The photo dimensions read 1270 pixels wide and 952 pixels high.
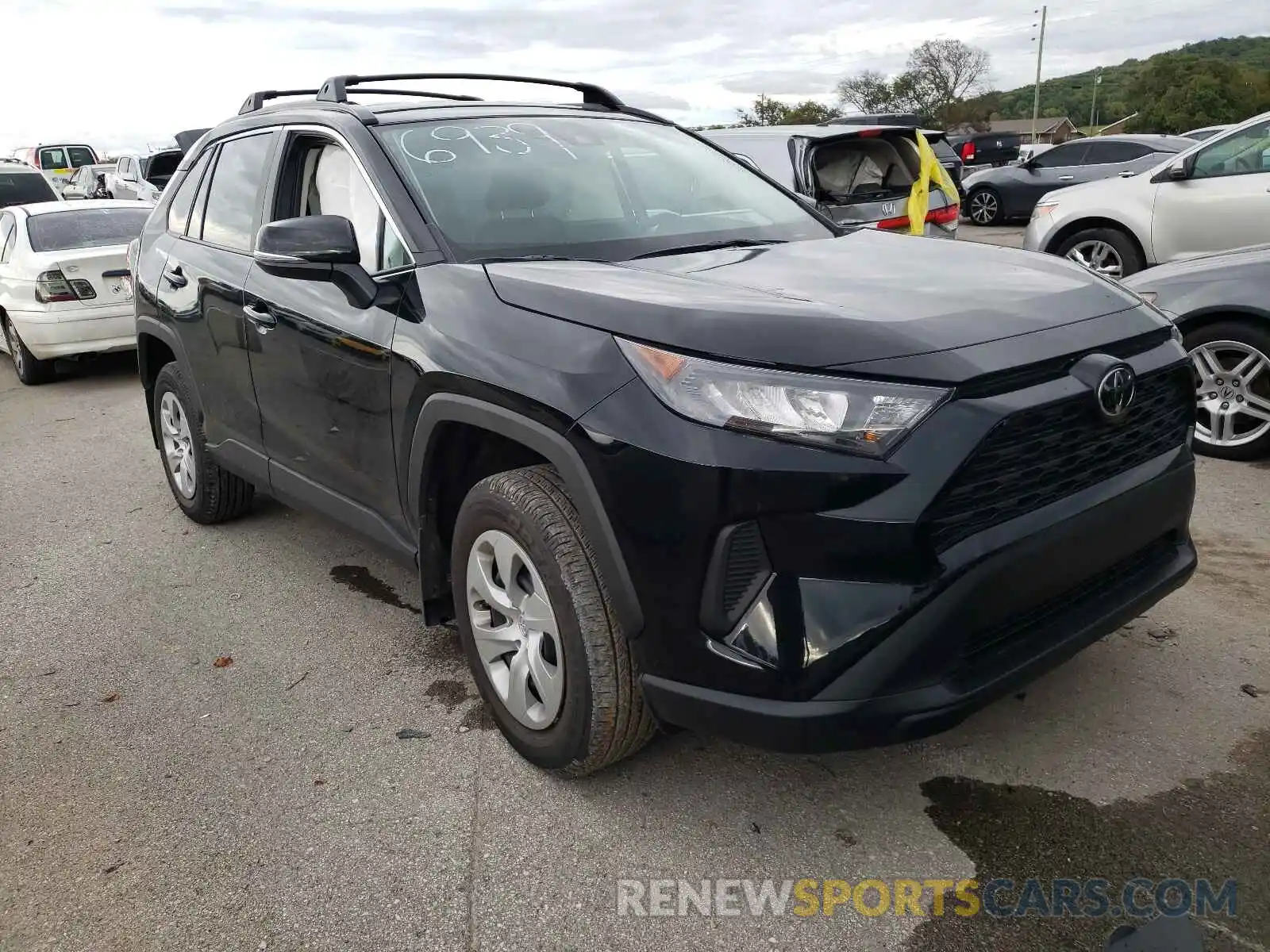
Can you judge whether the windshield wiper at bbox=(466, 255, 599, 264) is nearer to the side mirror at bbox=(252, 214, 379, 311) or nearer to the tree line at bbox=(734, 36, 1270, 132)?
the side mirror at bbox=(252, 214, 379, 311)

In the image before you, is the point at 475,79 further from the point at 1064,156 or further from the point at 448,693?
the point at 1064,156

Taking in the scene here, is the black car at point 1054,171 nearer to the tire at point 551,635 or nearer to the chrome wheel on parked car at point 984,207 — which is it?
the chrome wheel on parked car at point 984,207

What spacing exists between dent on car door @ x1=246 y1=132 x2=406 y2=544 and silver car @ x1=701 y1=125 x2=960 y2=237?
4.37m

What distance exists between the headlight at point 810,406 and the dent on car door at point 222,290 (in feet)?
7.47

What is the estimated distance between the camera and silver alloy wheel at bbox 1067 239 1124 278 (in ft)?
28.6

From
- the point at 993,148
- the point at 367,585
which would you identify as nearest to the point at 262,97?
the point at 367,585

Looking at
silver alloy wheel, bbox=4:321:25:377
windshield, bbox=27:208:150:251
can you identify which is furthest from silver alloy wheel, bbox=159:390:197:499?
silver alloy wheel, bbox=4:321:25:377

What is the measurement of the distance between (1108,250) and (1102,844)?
24.8ft

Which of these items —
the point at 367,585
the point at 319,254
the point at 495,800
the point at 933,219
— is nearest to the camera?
the point at 495,800

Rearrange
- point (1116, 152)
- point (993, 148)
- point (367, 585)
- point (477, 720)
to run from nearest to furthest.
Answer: point (477, 720), point (367, 585), point (1116, 152), point (993, 148)

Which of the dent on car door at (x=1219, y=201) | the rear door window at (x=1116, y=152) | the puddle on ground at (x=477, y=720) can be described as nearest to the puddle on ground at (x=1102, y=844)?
the puddle on ground at (x=477, y=720)

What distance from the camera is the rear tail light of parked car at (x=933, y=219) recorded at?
23.7ft

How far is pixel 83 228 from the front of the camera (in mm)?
9195

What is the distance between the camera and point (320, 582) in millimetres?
4250
